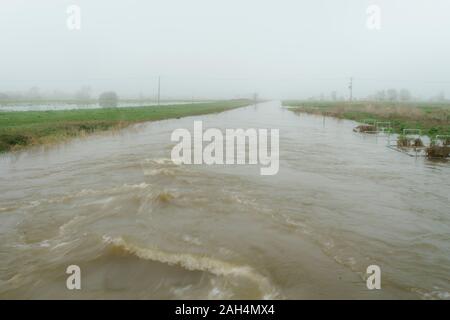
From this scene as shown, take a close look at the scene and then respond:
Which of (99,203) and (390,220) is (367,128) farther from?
(99,203)

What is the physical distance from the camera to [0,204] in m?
8.20

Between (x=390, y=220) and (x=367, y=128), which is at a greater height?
(x=367, y=128)

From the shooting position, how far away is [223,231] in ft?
21.0

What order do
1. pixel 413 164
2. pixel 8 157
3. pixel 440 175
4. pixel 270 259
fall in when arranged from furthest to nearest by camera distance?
pixel 8 157 → pixel 413 164 → pixel 440 175 → pixel 270 259

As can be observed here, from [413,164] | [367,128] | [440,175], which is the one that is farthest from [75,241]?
[367,128]

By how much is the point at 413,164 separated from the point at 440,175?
72.9 inches

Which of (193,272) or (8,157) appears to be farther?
(8,157)

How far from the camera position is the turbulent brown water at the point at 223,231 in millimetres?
4629

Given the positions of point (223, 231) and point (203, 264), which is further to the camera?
point (223, 231)

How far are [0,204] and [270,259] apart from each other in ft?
23.4

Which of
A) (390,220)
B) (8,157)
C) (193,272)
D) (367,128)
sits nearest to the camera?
(193,272)

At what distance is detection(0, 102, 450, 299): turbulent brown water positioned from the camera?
4.63m

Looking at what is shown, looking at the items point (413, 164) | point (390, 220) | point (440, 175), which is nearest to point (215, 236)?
point (390, 220)
